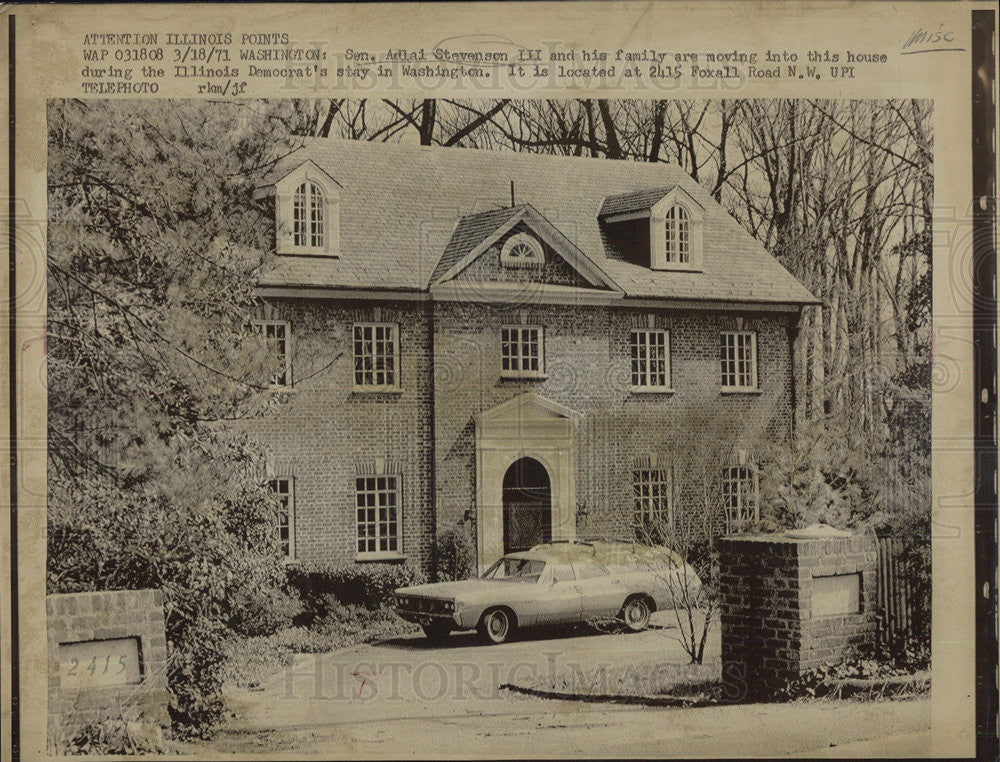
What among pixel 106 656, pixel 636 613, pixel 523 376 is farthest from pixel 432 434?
pixel 106 656

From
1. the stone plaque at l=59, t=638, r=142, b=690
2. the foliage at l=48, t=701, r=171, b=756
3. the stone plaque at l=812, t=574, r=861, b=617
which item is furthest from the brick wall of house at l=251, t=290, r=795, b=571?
the foliage at l=48, t=701, r=171, b=756

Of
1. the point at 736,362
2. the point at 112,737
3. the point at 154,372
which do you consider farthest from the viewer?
the point at 736,362

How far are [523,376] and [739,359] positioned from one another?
1.91 m

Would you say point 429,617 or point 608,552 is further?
point 608,552

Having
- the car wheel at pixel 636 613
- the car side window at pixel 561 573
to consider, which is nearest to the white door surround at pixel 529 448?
the car side window at pixel 561 573

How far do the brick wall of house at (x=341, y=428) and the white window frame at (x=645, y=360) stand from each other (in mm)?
1746

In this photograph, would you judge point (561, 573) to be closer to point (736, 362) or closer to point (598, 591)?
point (598, 591)

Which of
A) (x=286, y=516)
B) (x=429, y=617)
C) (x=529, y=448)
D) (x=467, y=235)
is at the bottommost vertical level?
(x=429, y=617)

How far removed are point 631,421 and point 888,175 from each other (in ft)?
9.54

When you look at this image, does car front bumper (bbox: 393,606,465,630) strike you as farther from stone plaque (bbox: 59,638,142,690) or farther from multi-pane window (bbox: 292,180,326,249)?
multi-pane window (bbox: 292,180,326,249)

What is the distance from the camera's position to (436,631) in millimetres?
9453

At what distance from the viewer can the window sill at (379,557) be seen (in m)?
9.58

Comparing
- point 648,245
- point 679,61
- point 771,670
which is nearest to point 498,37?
point 679,61

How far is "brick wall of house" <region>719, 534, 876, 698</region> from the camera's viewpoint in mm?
9102
